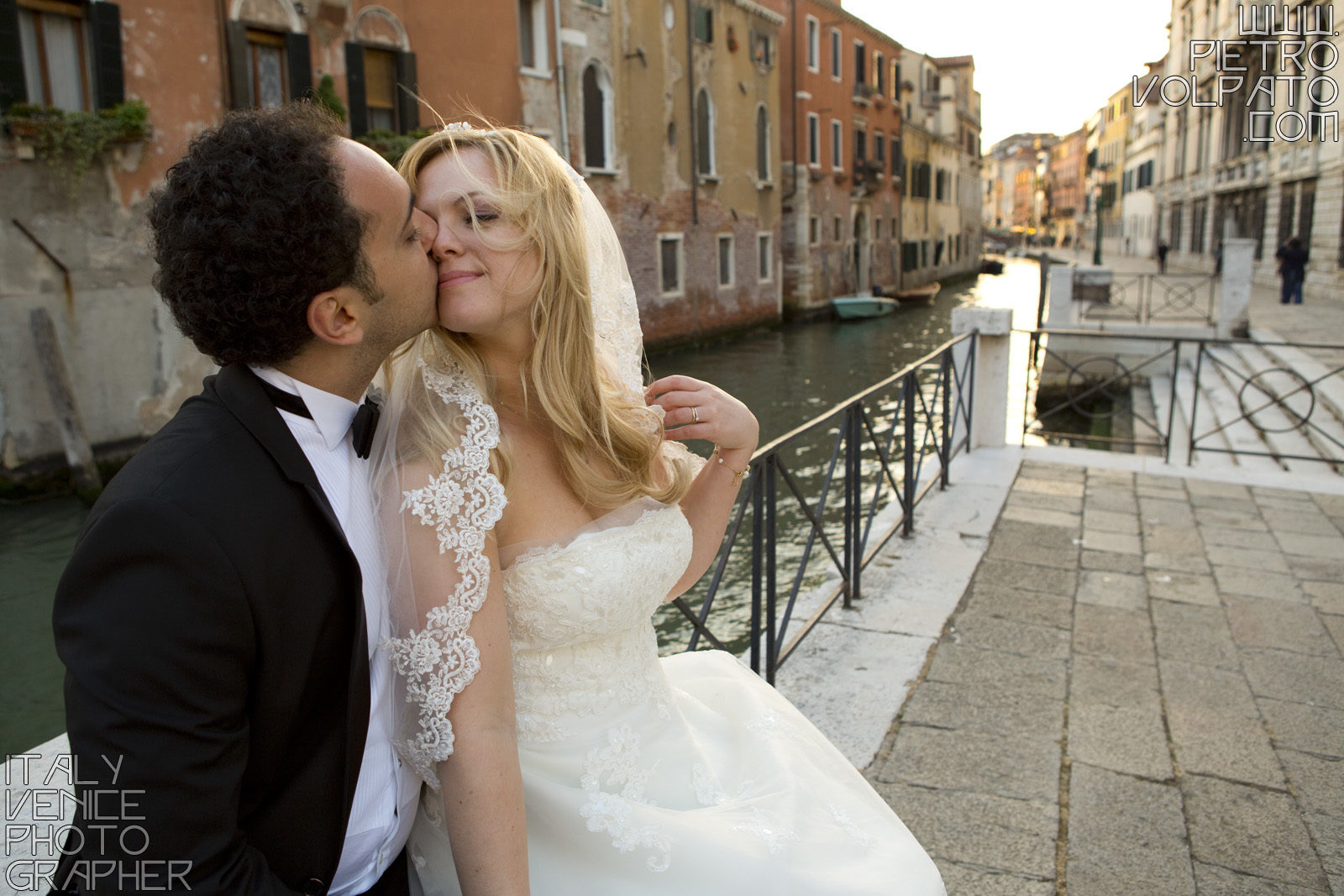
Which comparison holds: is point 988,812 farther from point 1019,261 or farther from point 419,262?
point 1019,261

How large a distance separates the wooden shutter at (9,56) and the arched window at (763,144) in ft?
57.2

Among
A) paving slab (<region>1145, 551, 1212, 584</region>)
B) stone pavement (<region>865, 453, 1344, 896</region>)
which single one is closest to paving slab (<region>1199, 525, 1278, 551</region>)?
stone pavement (<region>865, 453, 1344, 896</region>)

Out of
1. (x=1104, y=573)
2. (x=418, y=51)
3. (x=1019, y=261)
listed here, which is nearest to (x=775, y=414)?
(x=418, y=51)

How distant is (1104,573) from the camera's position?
13.7ft

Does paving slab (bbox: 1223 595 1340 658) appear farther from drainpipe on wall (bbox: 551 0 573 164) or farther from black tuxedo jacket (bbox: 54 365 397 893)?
drainpipe on wall (bbox: 551 0 573 164)

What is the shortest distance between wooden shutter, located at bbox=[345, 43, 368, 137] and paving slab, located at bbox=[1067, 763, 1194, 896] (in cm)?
1116

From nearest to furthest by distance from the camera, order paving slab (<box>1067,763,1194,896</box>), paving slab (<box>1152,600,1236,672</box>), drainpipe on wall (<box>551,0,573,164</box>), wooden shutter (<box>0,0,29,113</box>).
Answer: paving slab (<box>1067,763,1194,896</box>) < paving slab (<box>1152,600,1236,672</box>) < wooden shutter (<box>0,0,29,113</box>) < drainpipe on wall (<box>551,0,573,164</box>)

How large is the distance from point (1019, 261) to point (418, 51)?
5488 cm

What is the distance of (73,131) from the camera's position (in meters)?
8.33

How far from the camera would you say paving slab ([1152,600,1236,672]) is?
3305 mm

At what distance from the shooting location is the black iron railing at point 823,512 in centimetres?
296

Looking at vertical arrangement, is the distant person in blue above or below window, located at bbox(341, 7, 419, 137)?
below

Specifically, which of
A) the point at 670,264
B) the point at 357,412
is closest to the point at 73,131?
the point at 357,412

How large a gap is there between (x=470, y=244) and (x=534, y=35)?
587 inches
